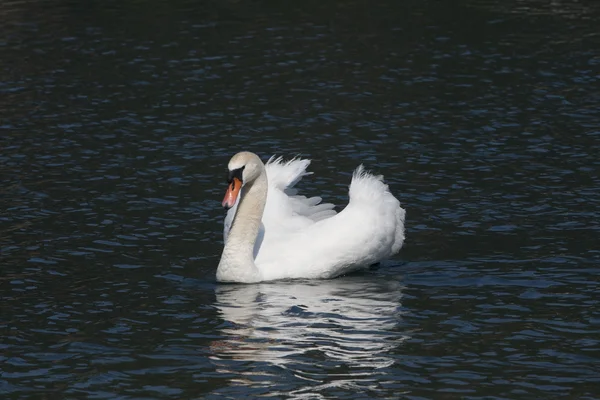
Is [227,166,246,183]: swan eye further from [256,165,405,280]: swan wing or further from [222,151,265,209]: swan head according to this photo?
[256,165,405,280]: swan wing

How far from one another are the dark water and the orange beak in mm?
1296

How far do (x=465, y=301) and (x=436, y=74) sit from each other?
14.7m

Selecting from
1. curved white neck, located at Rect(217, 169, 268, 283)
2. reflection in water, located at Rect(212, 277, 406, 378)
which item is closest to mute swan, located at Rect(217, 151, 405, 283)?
curved white neck, located at Rect(217, 169, 268, 283)

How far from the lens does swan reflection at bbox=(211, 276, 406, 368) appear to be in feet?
46.0

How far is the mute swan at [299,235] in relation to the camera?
16797 millimetres

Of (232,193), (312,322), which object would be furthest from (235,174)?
(312,322)

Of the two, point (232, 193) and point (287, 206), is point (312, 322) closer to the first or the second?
point (232, 193)

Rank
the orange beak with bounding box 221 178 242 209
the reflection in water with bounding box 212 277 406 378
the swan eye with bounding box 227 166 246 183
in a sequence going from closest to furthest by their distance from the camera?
the reflection in water with bounding box 212 277 406 378 < the orange beak with bounding box 221 178 242 209 < the swan eye with bounding box 227 166 246 183

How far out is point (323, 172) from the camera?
74.9ft

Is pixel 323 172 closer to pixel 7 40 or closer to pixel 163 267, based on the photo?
pixel 163 267

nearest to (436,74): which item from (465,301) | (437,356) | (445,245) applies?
(445,245)

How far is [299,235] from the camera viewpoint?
679 inches

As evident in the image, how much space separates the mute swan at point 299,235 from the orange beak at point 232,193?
2 centimetres

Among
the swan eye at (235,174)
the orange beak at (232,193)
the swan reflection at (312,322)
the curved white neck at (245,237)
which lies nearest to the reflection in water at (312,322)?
the swan reflection at (312,322)
